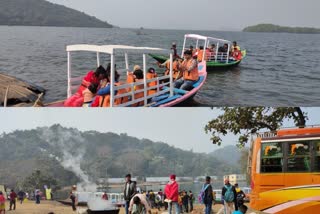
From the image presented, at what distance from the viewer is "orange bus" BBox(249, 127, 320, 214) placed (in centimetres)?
636

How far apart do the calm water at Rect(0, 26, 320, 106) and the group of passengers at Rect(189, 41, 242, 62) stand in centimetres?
10

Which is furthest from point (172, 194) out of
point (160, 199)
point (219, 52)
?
point (219, 52)

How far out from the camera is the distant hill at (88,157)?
7.04m

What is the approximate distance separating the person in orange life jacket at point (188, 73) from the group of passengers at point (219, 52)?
328 mm

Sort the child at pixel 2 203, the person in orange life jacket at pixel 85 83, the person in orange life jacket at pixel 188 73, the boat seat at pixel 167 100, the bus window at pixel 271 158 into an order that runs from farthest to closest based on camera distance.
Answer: the person in orange life jacket at pixel 188 73 < the boat seat at pixel 167 100 < the person in orange life jacket at pixel 85 83 < the child at pixel 2 203 < the bus window at pixel 271 158

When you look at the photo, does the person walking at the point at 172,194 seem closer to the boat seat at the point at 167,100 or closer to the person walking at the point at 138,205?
the person walking at the point at 138,205

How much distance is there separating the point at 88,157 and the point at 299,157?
2.19 metres

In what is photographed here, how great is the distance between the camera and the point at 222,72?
27.0ft

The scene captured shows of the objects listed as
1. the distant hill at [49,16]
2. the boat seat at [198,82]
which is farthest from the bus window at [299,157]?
the distant hill at [49,16]

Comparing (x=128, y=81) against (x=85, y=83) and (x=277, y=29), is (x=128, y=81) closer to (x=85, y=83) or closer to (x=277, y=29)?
(x=85, y=83)

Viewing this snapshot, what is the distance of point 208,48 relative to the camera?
8.31 meters

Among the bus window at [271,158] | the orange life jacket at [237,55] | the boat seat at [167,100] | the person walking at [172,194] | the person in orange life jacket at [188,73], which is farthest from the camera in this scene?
the orange life jacket at [237,55]

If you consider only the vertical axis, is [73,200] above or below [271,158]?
below

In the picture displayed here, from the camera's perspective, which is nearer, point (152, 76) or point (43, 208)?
point (43, 208)
